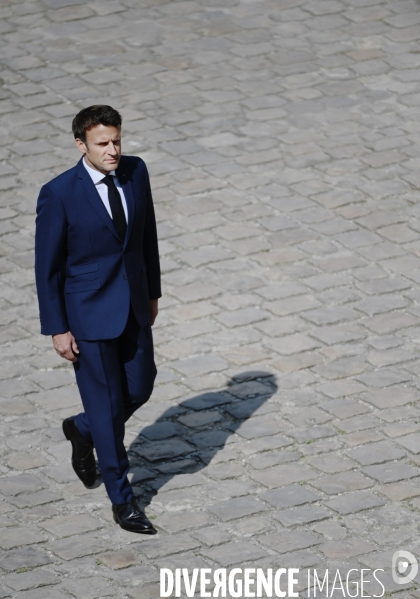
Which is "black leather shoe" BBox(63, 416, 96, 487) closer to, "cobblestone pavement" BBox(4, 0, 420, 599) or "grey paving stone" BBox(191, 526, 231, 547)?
"cobblestone pavement" BBox(4, 0, 420, 599)

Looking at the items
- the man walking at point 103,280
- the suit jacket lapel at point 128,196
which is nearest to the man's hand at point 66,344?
the man walking at point 103,280

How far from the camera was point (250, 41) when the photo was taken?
11.9 m

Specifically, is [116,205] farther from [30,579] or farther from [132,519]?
[30,579]

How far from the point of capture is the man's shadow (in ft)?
20.7

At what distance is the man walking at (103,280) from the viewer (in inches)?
213

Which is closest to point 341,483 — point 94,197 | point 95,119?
point 94,197

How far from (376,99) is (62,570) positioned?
22.2 ft

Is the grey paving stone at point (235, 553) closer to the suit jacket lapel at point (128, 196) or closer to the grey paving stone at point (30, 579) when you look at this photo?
the grey paving stone at point (30, 579)

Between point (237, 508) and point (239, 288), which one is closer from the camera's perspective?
point (237, 508)

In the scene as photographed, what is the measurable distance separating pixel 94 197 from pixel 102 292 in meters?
0.49

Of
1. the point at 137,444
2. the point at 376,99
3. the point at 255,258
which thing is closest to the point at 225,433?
the point at 137,444

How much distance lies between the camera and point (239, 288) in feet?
26.7

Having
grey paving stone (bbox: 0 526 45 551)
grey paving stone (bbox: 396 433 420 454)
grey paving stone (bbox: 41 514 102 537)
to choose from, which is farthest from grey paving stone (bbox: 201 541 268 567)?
grey paving stone (bbox: 396 433 420 454)

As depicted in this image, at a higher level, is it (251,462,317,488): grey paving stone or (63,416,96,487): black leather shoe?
(63,416,96,487): black leather shoe
